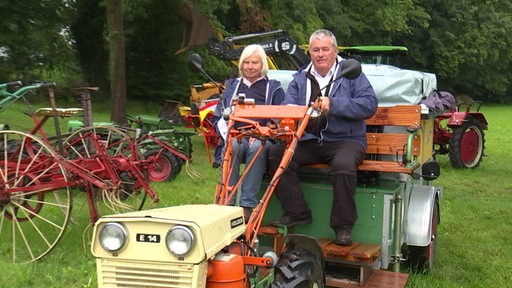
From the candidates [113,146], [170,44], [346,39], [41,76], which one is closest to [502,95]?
[346,39]

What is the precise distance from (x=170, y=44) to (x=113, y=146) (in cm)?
1659

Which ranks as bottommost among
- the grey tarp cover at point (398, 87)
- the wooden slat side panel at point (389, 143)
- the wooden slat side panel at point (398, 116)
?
the wooden slat side panel at point (389, 143)

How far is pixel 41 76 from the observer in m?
21.2

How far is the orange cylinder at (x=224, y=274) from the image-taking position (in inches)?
114

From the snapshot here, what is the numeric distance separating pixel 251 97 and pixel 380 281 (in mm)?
1609

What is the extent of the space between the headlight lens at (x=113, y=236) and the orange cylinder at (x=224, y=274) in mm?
431

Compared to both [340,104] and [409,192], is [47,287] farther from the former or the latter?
[409,192]

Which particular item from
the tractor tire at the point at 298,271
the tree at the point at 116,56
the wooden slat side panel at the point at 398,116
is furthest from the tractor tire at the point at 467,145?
the tractor tire at the point at 298,271

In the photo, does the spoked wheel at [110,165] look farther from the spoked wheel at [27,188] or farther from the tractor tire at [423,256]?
the tractor tire at [423,256]

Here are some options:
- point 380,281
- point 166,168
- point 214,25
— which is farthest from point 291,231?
point 214,25

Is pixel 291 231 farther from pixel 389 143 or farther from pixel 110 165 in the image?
pixel 110 165

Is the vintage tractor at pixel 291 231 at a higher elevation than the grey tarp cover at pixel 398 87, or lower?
lower

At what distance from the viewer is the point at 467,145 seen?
11523mm

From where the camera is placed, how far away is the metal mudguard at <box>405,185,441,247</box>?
4559 millimetres
